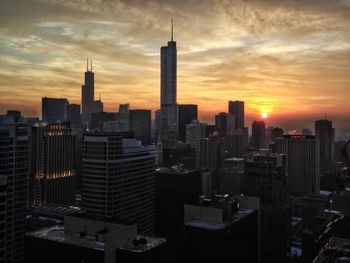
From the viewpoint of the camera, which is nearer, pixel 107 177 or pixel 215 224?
pixel 215 224

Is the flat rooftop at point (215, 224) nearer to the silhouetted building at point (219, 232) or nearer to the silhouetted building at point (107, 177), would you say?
the silhouetted building at point (219, 232)

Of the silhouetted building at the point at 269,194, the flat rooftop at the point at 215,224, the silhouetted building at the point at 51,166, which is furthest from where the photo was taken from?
the silhouetted building at the point at 51,166

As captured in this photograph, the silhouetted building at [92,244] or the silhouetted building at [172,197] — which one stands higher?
the silhouetted building at [92,244]

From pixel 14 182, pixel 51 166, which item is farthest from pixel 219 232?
pixel 51 166

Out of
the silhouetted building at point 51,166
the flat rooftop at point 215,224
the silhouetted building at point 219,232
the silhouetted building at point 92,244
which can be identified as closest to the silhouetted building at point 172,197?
the silhouetted building at point 51,166

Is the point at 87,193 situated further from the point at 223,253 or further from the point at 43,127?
the point at 43,127

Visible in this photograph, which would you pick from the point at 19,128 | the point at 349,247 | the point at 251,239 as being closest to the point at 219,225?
the point at 251,239

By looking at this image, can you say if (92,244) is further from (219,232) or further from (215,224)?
(215,224)
